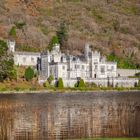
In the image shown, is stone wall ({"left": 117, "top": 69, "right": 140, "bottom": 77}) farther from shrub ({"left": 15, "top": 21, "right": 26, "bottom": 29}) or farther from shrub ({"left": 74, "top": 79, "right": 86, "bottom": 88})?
shrub ({"left": 15, "top": 21, "right": 26, "bottom": 29})

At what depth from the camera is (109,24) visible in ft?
601

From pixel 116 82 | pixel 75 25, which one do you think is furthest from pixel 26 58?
pixel 75 25

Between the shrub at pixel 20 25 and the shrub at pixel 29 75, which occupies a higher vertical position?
the shrub at pixel 20 25

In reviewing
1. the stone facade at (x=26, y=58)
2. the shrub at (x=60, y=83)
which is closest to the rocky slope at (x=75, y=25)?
the stone facade at (x=26, y=58)

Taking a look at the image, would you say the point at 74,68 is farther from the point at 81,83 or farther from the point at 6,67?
the point at 6,67

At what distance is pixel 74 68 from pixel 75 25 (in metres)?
76.8

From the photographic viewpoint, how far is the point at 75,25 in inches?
6983

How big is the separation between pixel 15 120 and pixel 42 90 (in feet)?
182

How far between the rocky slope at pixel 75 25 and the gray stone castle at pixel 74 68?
97.1 ft

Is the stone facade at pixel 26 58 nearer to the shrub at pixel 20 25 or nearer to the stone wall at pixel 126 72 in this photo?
the stone wall at pixel 126 72

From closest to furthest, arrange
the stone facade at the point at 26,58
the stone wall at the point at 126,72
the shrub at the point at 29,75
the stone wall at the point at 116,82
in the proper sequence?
the shrub at the point at 29,75, the stone wall at the point at 116,82, the stone facade at the point at 26,58, the stone wall at the point at 126,72

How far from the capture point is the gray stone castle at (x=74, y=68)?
10025 centimetres

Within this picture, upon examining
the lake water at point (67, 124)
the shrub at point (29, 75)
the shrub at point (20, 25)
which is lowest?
the lake water at point (67, 124)

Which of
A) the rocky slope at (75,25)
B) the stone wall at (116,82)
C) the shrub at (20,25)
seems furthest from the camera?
the shrub at (20,25)
